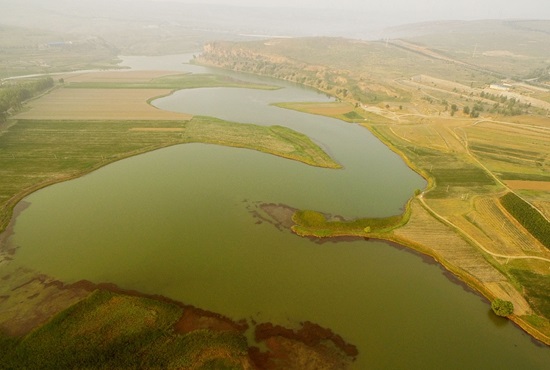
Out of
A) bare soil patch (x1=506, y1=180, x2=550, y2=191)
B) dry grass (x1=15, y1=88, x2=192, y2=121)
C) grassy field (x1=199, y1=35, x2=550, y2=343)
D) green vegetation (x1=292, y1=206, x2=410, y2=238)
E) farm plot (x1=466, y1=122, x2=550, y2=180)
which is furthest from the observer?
dry grass (x1=15, y1=88, x2=192, y2=121)

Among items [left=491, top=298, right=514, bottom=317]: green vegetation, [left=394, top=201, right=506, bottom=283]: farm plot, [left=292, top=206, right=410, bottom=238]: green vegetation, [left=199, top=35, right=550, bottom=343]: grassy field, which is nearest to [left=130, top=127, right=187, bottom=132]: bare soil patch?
[left=199, top=35, right=550, bottom=343]: grassy field

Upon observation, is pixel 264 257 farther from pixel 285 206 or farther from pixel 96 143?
pixel 96 143

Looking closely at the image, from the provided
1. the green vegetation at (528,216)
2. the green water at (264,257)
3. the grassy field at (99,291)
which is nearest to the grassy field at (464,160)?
the green vegetation at (528,216)

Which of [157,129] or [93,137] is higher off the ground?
[157,129]

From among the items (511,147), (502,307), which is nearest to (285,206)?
(502,307)

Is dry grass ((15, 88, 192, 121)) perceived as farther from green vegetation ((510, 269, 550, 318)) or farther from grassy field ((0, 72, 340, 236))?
green vegetation ((510, 269, 550, 318))

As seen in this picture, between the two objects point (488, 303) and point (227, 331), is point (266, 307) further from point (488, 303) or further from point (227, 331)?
point (488, 303)
